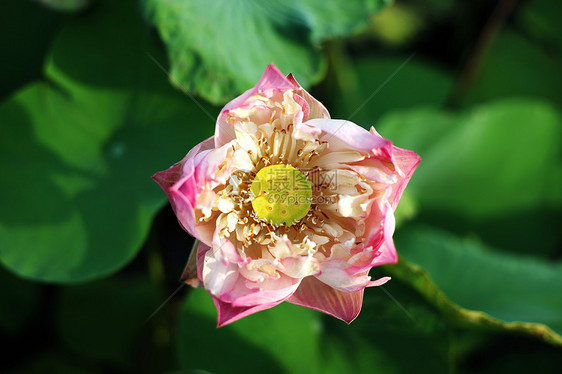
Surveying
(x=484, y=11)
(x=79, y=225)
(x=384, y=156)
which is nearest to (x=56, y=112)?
(x=79, y=225)

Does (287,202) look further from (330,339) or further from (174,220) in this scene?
(174,220)

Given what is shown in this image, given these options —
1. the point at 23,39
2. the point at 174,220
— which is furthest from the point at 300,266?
the point at 23,39

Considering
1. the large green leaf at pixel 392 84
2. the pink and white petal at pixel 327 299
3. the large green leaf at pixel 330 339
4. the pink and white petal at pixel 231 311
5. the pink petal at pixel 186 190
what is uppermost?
the pink petal at pixel 186 190

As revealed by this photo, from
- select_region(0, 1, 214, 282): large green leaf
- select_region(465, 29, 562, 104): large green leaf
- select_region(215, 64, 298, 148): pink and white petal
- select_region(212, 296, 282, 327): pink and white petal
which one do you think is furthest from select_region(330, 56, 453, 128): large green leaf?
select_region(212, 296, 282, 327): pink and white petal

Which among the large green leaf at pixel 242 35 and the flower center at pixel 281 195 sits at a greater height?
the large green leaf at pixel 242 35

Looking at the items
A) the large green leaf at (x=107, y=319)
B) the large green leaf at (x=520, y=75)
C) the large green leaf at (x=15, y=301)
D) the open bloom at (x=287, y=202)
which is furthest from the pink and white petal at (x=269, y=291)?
the large green leaf at (x=520, y=75)

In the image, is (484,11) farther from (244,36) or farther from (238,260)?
(238,260)

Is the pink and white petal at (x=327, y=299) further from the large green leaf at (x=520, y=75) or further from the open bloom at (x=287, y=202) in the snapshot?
the large green leaf at (x=520, y=75)

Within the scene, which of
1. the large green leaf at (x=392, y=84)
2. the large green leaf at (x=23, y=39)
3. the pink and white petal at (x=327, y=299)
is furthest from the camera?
the large green leaf at (x=392, y=84)
